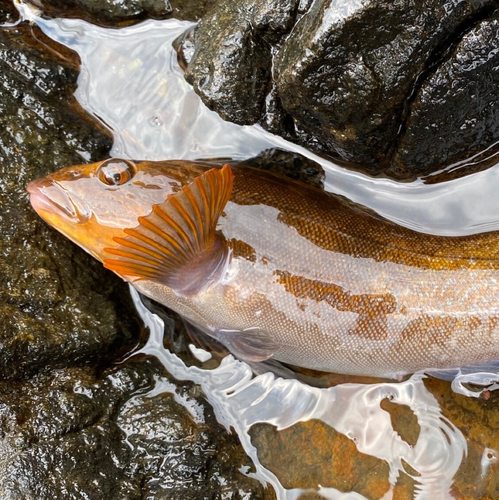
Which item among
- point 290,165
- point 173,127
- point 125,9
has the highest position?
point 125,9

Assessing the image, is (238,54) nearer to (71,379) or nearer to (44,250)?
(44,250)

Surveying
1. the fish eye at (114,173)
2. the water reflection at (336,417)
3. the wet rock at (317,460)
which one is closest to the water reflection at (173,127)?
the fish eye at (114,173)

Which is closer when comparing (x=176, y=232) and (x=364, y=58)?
(x=364, y=58)

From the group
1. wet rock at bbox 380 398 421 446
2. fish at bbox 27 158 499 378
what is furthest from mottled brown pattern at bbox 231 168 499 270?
wet rock at bbox 380 398 421 446

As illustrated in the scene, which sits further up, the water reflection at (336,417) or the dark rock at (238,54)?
the dark rock at (238,54)

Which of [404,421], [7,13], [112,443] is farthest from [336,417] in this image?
[7,13]

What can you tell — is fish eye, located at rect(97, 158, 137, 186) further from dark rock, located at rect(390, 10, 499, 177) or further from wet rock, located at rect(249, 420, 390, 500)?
wet rock, located at rect(249, 420, 390, 500)

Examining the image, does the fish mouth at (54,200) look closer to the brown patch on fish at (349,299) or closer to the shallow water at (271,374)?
the shallow water at (271,374)
